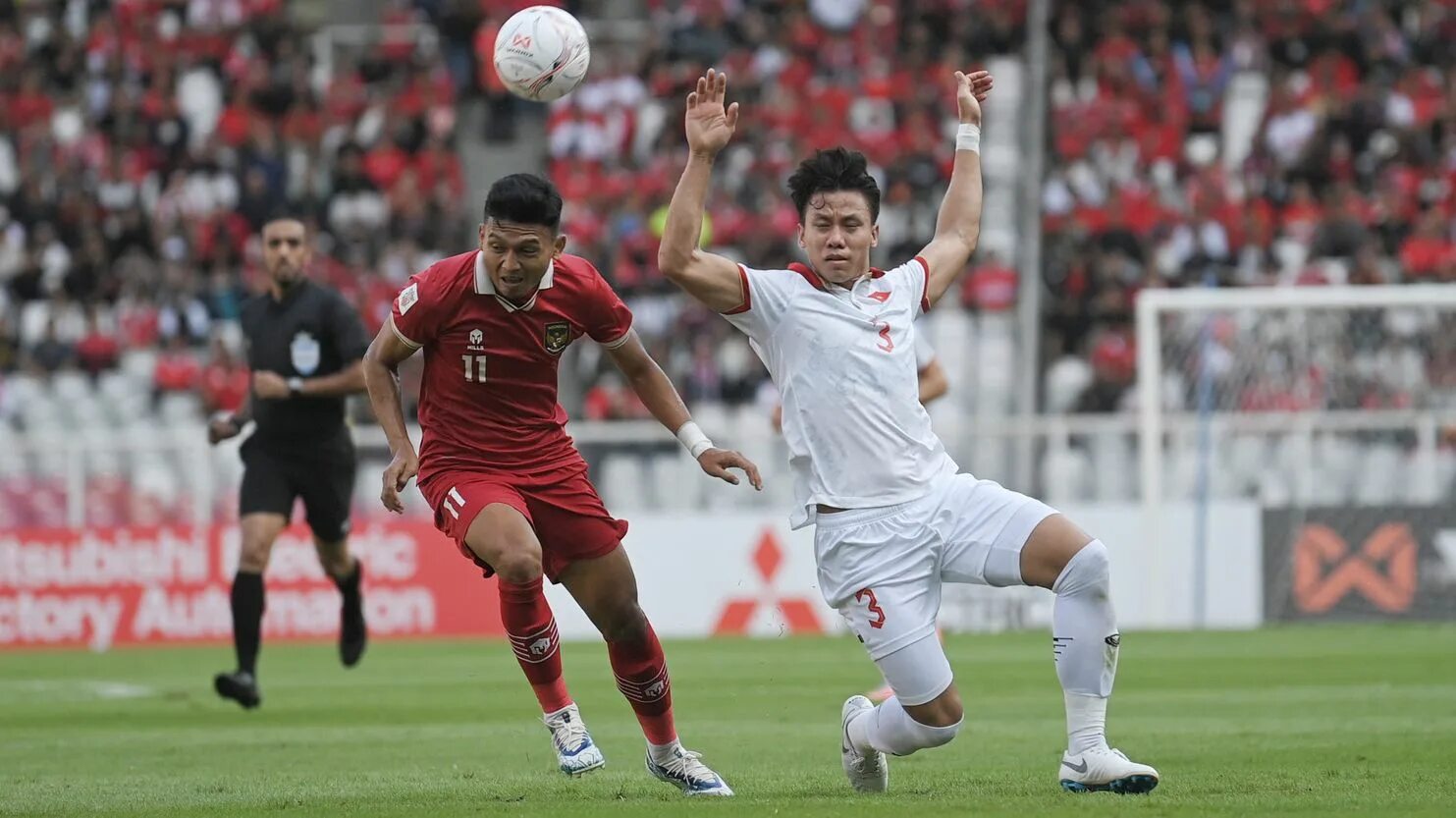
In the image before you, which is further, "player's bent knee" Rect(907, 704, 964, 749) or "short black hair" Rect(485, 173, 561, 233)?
"short black hair" Rect(485, 173, 561, 233)

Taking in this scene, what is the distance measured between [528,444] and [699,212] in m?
1.48

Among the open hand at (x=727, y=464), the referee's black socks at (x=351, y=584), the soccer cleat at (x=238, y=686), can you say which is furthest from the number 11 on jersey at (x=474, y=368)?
the referee's black socks at (x=351, y=584)

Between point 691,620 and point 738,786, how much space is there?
40.4 ft

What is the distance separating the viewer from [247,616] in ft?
39.2

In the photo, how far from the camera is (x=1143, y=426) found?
1980cm

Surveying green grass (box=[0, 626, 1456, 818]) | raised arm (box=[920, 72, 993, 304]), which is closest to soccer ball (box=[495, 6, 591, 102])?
raised arm (box=[920, 72, 993, 304])

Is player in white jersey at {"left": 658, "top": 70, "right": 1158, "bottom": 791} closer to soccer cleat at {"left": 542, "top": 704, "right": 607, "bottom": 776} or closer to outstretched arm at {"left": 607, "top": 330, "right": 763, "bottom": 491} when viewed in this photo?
outstretched arm at {"left": 607, "top": 330, "right": 763, "bottom": 491}

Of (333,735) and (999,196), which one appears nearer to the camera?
(333,735)

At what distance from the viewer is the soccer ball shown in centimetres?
884

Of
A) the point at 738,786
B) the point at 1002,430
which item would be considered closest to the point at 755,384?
the point at 1002,430

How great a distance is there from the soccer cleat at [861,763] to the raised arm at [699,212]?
1.53 meters

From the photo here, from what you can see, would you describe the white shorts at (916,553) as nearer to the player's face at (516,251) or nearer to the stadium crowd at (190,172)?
the player's face at (516,251)

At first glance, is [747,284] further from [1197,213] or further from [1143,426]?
[1197,213]

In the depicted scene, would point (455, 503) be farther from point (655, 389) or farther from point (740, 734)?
point (740, 734)
